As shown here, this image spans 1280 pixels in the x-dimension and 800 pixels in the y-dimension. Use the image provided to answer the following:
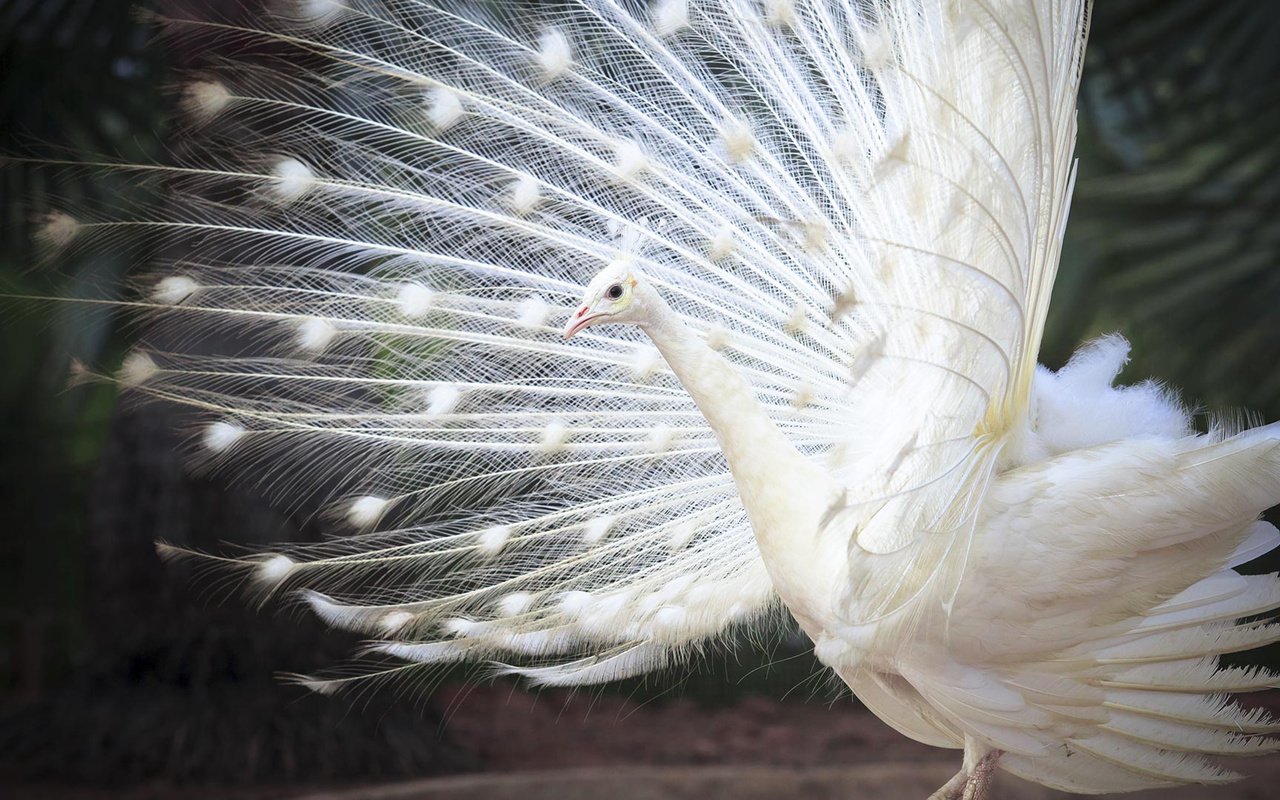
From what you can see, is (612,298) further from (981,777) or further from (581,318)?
(981,777)

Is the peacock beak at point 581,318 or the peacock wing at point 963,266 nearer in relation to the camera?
the peacock wing at point 963,266

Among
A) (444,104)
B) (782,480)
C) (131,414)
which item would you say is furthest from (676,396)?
(131,414)

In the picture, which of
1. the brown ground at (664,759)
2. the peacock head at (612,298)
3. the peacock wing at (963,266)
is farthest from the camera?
the brown ground at (664,759)

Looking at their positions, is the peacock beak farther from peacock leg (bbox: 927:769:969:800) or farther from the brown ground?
the brown ground

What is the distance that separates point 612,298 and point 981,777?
106 cm

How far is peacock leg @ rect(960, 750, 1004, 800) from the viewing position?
194cm

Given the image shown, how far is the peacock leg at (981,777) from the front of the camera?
1939 millimetres

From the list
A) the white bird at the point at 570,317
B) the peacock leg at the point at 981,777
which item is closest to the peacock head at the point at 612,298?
the white bird at the point at 570,317

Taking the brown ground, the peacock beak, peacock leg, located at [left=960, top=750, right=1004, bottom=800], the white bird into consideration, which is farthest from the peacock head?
the brown ground

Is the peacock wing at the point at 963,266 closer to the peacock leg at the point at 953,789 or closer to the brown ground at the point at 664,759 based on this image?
the peacock leg at the point at 953,789

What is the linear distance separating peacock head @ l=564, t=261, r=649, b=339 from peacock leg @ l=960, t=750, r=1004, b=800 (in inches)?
38.8

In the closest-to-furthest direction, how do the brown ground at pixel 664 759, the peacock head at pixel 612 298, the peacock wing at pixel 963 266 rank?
the peacock wing at pixel 963 266, the peacock head at pixel 612 298, the brown ground at pixel 664 759

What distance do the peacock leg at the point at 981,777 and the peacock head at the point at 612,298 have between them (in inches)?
38.8

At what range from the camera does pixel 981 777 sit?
6.40 ft
